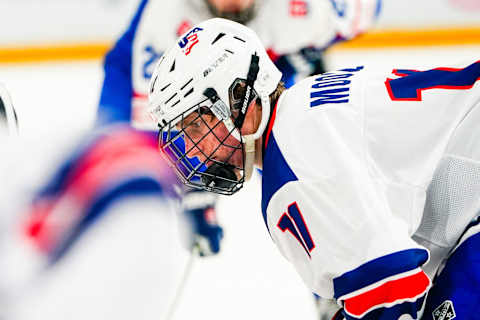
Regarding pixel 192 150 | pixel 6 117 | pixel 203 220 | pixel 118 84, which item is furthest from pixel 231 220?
pixel 192 150

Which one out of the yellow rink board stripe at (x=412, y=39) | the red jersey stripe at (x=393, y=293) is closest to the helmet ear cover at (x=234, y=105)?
the red jersey stripe at (x=393, y=293)

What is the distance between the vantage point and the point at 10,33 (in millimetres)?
3611

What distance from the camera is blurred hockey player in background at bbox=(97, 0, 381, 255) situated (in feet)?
7.04

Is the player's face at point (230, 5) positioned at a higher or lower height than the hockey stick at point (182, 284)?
higher

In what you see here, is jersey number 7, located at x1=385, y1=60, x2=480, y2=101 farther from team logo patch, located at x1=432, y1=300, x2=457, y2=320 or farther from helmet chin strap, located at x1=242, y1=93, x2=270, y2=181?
team logo patch, located at x1=432, y1=300, x2=457, y2=320

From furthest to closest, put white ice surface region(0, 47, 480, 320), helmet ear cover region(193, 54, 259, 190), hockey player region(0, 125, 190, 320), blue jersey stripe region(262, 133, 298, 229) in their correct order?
hockey player region(0, 125, 190, 320)
white ice surface region(0, 47, 480, 320)
helmet ear cover region(193, 54, 259, 190)
blue jersey stripe region(262, 133, 298, 229)

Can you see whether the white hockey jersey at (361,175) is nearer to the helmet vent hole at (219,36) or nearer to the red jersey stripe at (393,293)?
the red jersey stripe at (393,293)

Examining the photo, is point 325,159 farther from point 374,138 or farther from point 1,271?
point 1,271

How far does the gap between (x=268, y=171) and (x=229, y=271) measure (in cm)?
100

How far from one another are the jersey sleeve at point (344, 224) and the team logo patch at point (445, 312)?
0.31 feet

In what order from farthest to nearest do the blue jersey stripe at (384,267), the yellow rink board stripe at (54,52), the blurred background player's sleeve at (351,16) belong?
the yellow rink board stripe at (54,52) < the blurred background player's sleeve at (351,16) < the blue jersey stripe at (384,267)

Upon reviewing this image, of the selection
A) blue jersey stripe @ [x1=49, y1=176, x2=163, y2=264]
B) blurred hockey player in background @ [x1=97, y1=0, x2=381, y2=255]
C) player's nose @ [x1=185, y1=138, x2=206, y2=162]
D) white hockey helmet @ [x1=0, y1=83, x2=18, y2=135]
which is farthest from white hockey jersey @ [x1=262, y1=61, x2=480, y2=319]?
blue jersey stripe @ [x1=49, y1=176, x2=163, y2=264]

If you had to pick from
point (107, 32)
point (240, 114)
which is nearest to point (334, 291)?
point (240, 114)

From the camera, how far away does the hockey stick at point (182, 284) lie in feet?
6.50
